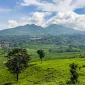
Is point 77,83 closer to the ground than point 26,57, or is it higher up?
closer to the ground

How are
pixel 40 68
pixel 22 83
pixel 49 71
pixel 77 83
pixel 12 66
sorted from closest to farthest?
pixel 77 83, pixel 22 83, pixel 12 66, pixel 49 71, pixel 40 68

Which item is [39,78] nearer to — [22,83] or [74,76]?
[22,83]

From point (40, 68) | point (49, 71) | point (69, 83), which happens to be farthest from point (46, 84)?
point (40, 68)

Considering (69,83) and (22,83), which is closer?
(69,83)

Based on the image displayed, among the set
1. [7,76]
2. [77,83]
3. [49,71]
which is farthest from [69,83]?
[7,76]

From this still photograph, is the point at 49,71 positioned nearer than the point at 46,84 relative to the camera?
No

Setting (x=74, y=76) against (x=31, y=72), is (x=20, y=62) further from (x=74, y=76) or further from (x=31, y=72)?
(x=74, y=76)

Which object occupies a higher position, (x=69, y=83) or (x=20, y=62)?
(x=20, y=62)

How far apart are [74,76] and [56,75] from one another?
25.7 metres

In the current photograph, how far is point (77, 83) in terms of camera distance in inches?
3652

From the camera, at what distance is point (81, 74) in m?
114

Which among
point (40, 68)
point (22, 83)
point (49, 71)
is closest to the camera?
point (22, 83)

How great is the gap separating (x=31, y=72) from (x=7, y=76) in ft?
49.3

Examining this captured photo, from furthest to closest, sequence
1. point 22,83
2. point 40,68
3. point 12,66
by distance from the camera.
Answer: point 40,68 < point 12,66 < point 22,83
